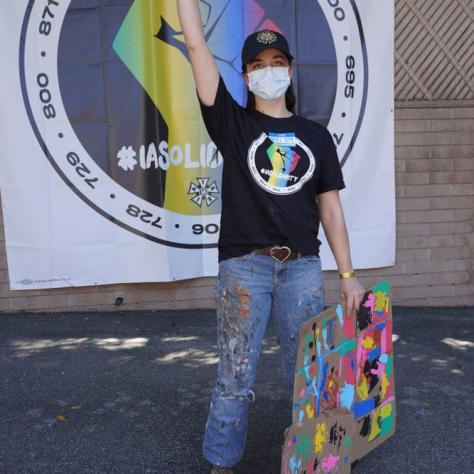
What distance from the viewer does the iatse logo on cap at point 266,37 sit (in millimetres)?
2506

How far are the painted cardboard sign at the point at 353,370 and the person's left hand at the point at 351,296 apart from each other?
1.6 inches

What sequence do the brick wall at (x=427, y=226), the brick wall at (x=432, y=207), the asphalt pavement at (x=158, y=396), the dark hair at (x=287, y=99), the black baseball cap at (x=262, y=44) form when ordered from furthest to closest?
the brick wall at (x=432, y=207) < the brick wall at (x=427, y=226) < the asphalt pavement at (x=158, y=396) < the dark hair at (x=287, y=99) < the black baseball cap at (x=262, y=44)

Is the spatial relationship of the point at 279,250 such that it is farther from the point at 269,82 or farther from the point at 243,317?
the point at 269,82

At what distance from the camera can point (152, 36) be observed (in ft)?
16.0

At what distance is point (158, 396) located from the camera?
144 inches

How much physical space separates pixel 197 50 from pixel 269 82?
32 cm

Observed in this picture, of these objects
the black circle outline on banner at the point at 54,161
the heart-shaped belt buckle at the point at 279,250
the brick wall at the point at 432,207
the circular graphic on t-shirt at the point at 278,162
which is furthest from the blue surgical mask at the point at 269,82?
the brick wall at the point at 432,207

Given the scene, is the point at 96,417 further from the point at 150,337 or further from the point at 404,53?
the point at 404,53

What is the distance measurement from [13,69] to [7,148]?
2.04 ft

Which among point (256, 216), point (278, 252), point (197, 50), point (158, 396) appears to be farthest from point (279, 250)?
point (158, 396)

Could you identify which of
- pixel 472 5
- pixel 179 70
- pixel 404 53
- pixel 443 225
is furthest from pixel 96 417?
pixel 472 5

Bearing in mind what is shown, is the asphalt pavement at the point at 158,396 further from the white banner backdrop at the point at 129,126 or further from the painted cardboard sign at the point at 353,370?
the white banner backdrop at the point at 129,126

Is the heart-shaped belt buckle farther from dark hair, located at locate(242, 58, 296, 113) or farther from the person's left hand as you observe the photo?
dark hair, located at locate(242, 58, 296, 113)

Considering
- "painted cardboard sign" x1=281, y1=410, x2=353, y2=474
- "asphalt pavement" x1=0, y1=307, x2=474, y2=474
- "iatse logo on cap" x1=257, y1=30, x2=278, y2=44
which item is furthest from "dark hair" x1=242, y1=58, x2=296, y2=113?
"asphalt pavement" x1=0, y1=307, x2=474, y2=474
